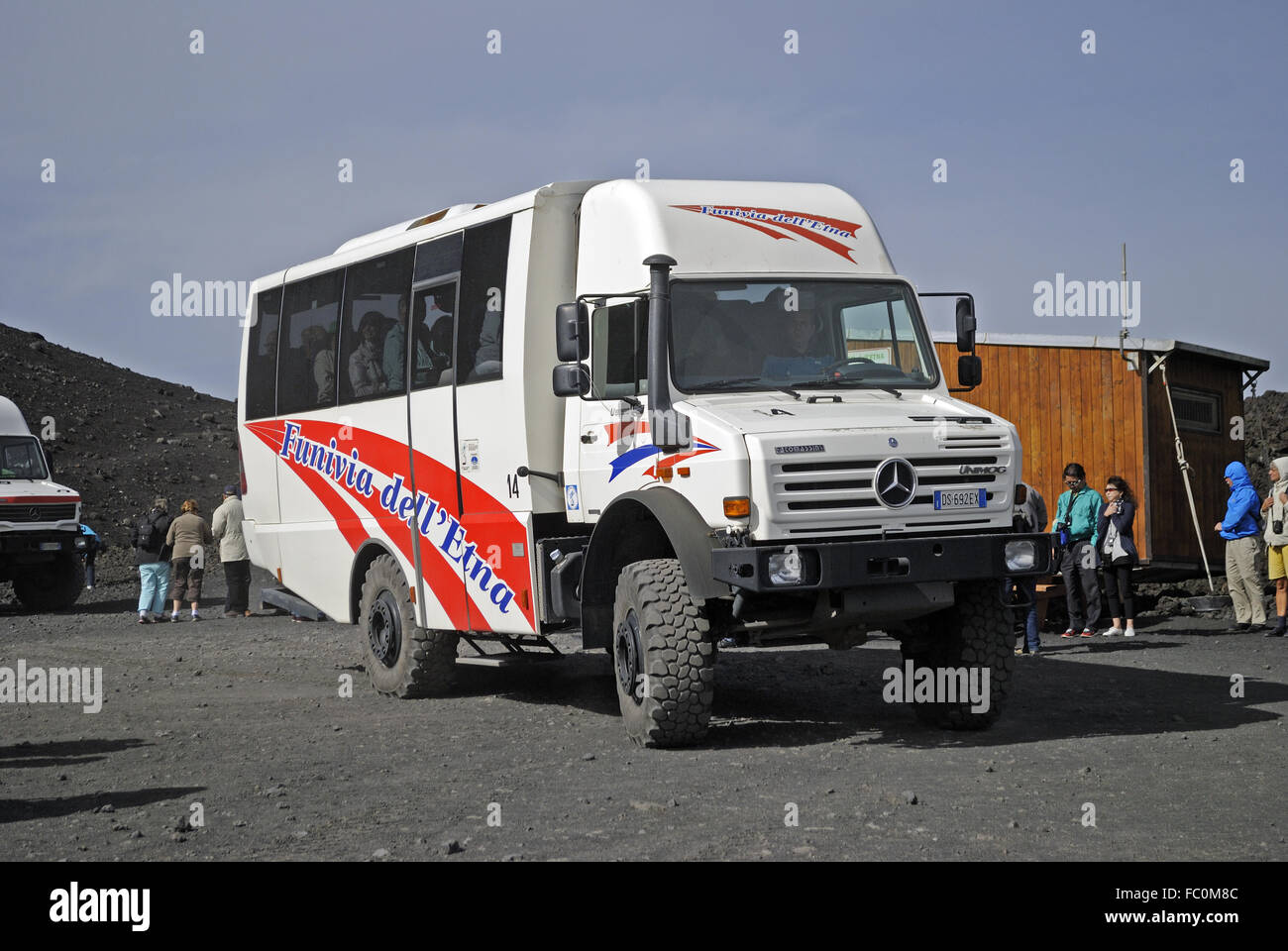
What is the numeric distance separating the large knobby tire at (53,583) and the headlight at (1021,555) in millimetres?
20601

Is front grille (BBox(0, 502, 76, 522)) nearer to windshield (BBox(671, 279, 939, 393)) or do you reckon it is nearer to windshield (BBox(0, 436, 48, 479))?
windshield (BBox(0, 436, 48, 479))

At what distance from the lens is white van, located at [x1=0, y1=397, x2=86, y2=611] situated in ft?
82.1

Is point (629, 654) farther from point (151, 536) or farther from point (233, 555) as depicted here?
point (233, 555)

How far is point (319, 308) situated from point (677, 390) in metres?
4.99

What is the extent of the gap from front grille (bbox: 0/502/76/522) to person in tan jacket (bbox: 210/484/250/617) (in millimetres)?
3982

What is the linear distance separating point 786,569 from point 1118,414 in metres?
12.1

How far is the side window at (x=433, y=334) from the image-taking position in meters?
11.3

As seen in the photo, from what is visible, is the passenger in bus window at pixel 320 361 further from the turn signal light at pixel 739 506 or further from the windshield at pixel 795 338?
the turn signal light at pixel 739 506

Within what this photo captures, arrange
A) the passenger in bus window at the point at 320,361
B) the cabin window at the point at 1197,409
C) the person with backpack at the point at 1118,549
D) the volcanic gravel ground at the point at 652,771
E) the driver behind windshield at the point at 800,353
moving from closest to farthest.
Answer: the volcanic gravel ground at the point at 652,771
the driver behind windshield at the point at 800,353
the passenger in bus window at the point at 320,361
the person with backpack at the point at 1118,549
the cabin window at the point at 1197,409

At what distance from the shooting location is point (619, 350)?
31.8 ft

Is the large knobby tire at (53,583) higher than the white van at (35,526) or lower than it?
lower

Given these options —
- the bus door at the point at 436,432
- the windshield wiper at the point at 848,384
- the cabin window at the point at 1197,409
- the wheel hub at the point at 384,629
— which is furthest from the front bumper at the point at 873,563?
the cabin window at the point at 1197,409

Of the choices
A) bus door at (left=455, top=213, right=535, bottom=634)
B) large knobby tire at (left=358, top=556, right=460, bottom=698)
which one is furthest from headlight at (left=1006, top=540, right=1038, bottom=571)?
large knobby tire at (left=358, top=556, right=460, bottom=698)
